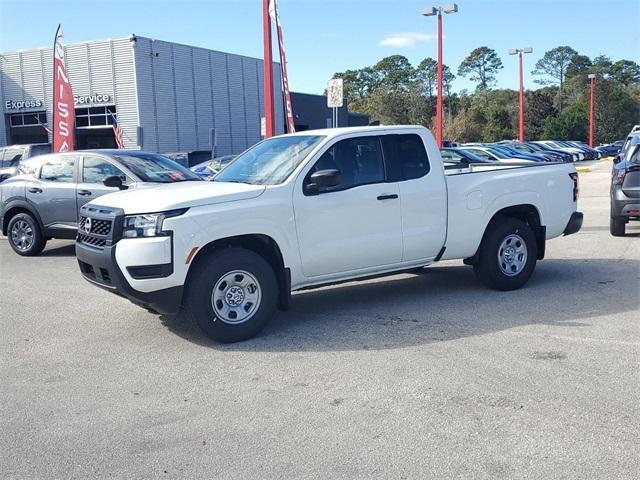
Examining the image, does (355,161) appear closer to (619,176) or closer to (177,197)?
(177,197)

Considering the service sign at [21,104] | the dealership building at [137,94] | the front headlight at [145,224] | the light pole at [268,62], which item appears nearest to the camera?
the front headlight at [145,224]

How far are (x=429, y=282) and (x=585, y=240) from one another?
4.50 metres

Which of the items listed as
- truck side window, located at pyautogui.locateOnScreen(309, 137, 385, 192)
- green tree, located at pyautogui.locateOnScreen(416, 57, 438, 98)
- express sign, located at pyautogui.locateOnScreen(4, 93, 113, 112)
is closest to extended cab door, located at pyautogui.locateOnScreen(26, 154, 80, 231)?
truck side window, located at pyautogui.locateOnScreen(309, 137, 385, 192)

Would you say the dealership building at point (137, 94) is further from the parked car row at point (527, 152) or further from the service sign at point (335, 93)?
the service sign at point (335, 93)

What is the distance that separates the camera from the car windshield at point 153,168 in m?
10.6

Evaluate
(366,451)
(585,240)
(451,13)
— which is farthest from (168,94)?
(366,451)

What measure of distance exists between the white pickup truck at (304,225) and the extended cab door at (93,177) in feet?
13.8

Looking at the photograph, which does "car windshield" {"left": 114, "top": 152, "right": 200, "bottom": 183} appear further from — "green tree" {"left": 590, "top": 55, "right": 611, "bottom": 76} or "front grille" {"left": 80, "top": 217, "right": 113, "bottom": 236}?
"green tree" {"left": 590, "top": 55, "right": 611, "bottom": 76}

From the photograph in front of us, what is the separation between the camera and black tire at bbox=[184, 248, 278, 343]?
5.91m

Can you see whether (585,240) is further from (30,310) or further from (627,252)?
(30,310)

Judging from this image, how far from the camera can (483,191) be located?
25.0 ft

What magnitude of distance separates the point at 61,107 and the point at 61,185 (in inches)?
357

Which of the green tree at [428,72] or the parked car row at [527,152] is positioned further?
the green tree at [428,72]

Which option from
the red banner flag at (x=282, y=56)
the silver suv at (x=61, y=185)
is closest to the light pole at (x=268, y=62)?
the red banner flag at (x=282, y=56)
